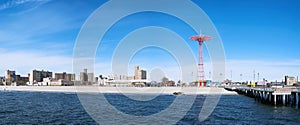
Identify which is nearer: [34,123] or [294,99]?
[34,123]

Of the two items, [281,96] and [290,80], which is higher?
[290,80]

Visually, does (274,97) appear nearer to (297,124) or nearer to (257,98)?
(257,98)

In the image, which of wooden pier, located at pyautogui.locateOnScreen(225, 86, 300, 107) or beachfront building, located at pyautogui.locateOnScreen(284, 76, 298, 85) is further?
beachfront building, located at pyautogui.locateOnScreen(284, 76, 298, 85)

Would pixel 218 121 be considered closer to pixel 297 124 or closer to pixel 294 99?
pixel 297 124

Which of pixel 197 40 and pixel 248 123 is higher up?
pixel 197 40

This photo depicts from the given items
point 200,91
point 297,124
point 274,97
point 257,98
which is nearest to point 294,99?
point 274,97

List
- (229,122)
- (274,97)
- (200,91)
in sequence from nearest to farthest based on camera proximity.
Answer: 1. (229,122)
2. (274,97)
3. (200,91)

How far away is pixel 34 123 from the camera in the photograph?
3441 centimetres

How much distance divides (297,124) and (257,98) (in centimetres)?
4193

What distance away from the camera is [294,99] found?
59.5 meters

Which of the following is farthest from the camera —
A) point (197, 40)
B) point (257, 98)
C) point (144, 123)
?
point (197, 40)

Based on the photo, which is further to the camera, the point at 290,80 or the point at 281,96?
the point at 290,80

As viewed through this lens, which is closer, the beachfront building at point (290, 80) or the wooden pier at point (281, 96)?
the wooden pier at point (281, 96)

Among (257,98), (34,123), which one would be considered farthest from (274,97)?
(34,123)
